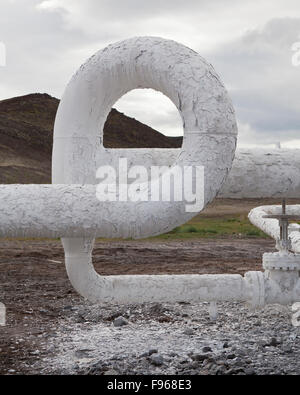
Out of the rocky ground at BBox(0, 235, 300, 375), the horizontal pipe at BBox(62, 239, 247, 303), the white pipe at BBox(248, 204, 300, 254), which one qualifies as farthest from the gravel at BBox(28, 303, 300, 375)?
the white pipe at BBox(248, 204, 300, 254)

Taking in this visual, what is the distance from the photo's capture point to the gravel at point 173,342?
10.2 ft

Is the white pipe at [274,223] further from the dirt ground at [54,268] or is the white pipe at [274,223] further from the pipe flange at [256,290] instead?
the dirt ground at [54,268]

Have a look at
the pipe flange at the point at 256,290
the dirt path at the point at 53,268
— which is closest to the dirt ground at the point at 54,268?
the dirt path at the point at 53,268

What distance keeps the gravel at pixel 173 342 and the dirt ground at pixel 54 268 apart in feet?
0.56

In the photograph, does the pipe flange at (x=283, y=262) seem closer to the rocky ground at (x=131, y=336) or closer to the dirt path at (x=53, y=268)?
the rocky ground at (x=131, y=336)

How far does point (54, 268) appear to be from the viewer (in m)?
6.54

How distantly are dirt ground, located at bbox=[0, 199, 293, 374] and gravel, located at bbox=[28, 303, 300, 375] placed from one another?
0.17 metres

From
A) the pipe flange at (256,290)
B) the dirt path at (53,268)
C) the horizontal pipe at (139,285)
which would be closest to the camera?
the horizontal pipe at (139,285)

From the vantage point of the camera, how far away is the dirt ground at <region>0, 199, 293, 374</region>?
383cm

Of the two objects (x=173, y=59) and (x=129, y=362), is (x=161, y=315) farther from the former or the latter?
(x=173, y=59)

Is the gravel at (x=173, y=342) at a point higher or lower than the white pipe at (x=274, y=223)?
lower

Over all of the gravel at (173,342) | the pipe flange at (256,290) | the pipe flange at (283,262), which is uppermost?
the pipe flange at (283,262)

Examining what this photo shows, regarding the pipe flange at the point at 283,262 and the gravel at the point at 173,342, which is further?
the pipe flange at the point at 283,262

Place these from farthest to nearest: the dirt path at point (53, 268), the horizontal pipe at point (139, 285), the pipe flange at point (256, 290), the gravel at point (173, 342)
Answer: the dirt path at point (53, 268), the pipe flange at point (256, 290), the horizontal pipe at point (139, 285), the gravel at point (173, 342)
